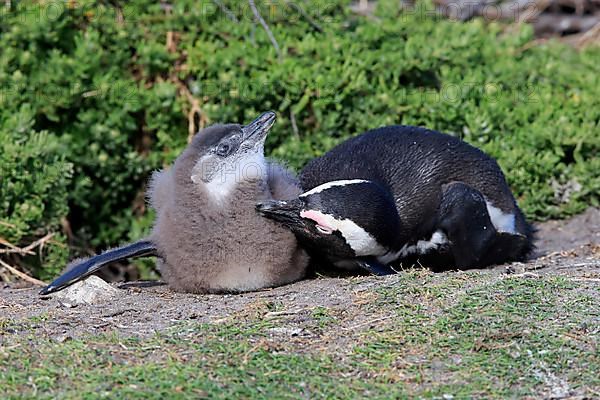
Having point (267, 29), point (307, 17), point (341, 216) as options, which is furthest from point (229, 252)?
point (307, 17)

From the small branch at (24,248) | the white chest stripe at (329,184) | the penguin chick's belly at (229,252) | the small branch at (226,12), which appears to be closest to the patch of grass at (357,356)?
the penguin chick's belly at (229,252)

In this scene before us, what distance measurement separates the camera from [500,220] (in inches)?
212

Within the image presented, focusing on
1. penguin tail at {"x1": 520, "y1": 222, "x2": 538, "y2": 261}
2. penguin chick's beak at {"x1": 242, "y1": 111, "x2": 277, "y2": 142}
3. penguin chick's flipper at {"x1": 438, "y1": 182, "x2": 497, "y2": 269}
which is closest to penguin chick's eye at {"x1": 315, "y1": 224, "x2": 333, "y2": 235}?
penguin chick's beak at {"x1": 242, "y1": 111, "x2": 277, "y2": 142}

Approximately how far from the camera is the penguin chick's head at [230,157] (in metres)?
4.63

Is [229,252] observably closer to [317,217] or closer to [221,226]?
[221,226]

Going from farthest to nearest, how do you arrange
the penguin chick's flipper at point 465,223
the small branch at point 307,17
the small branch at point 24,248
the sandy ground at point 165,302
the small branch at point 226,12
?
the small branch at point 307,17 < the small branch at point 226,12 < the small branch at point 24,248 < the penguin chick's flipper at point 465,223 < the sandy ground at point 165,302

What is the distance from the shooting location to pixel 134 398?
10.6 ft

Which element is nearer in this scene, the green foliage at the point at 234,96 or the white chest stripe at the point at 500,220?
the white chest stripe at the point at 500,220

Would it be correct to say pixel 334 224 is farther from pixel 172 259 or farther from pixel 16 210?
pixel 16 210

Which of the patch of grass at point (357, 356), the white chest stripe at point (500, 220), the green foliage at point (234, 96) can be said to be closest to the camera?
the patch of grass at point (357, 356)

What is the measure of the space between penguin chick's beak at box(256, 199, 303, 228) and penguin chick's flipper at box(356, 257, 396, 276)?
15.4 inches

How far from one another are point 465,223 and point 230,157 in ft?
4.11

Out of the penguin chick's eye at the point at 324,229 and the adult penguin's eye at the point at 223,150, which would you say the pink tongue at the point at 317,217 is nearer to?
the penguin chick's eye at the point at 324,229

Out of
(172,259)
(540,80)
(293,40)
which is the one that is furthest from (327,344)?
(540,80)
